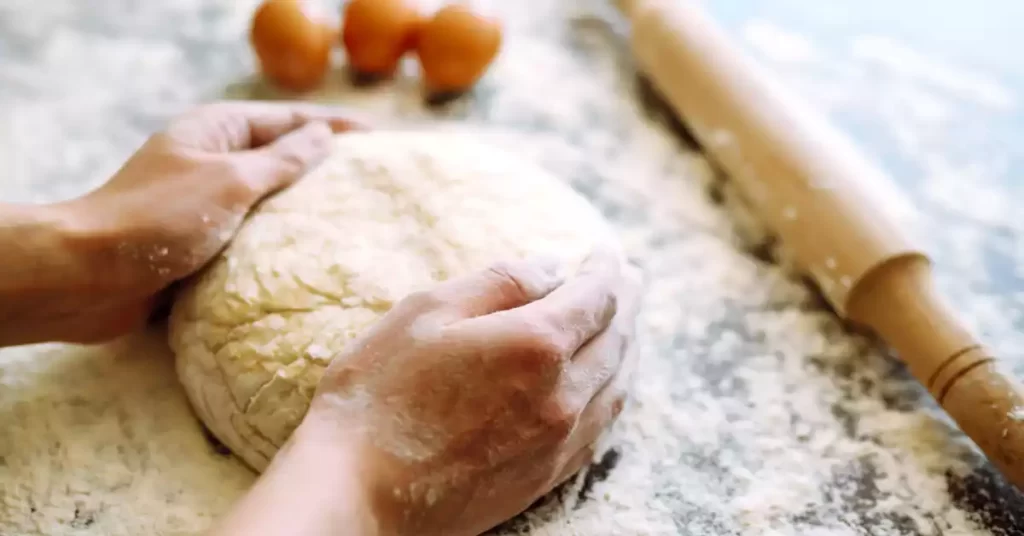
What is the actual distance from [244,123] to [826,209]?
27.0 inches

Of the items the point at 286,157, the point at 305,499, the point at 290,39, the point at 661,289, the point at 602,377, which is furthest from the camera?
the point at 290,39

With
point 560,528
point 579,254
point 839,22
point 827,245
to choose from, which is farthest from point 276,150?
point 839,22

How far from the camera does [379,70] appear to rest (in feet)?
4.07

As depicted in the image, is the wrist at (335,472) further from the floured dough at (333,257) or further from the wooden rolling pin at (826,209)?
the wooden rolling pin at (826,209)

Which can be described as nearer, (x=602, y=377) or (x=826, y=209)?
(x=602, y=377)

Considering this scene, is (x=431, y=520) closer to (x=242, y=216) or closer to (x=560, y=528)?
(x=560, y=528)

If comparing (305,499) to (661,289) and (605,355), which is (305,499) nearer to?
(605,355)

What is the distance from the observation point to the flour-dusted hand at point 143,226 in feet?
2.61

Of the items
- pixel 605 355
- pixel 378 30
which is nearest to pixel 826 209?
pixel 605 355

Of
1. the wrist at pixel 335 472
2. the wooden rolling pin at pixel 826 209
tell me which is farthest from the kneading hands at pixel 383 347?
the wooden rolling pin at pixel 826 209

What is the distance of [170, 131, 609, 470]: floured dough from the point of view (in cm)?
77

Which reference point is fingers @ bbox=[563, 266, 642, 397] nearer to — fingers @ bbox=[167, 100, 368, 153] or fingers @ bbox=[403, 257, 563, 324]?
fingers @ bbox=[403, 257, 563, 324]

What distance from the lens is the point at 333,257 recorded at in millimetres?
814

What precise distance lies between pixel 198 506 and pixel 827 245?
29.1 inches
